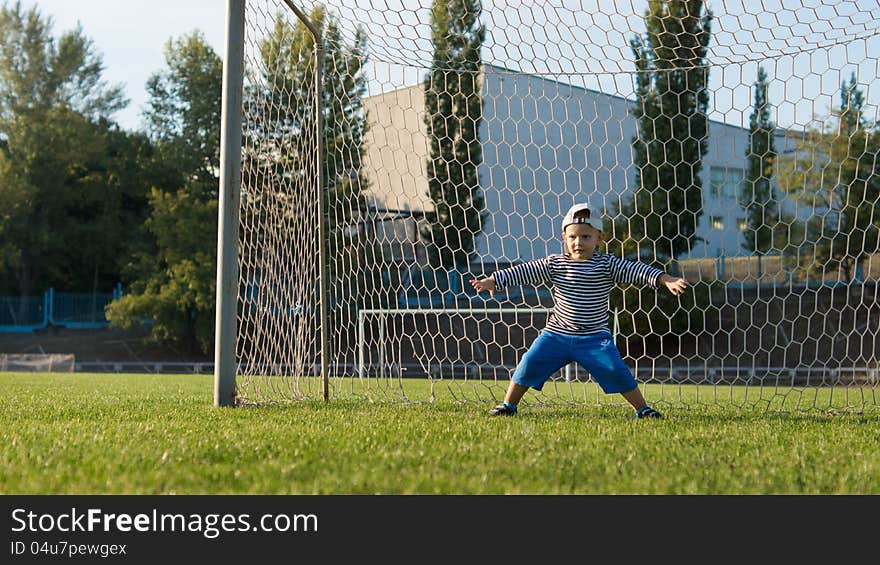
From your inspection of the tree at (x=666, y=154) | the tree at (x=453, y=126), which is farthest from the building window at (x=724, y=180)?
the tree at (x=453, y=126)

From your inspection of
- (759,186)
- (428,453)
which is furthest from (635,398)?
(759,186)

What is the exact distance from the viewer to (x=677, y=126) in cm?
1262

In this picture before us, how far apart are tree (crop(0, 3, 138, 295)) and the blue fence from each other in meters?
0.77

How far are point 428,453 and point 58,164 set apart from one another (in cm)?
3166

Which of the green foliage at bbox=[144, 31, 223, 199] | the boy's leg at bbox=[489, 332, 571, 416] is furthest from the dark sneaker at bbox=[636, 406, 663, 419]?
the green foliage at bbox=[144, 31, 223, 199]

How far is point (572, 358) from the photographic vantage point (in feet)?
17.1

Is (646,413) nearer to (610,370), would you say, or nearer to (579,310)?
(610,370)

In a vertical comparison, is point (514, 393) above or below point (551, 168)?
below

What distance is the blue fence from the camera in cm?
3005

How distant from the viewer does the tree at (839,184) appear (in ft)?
29.2
